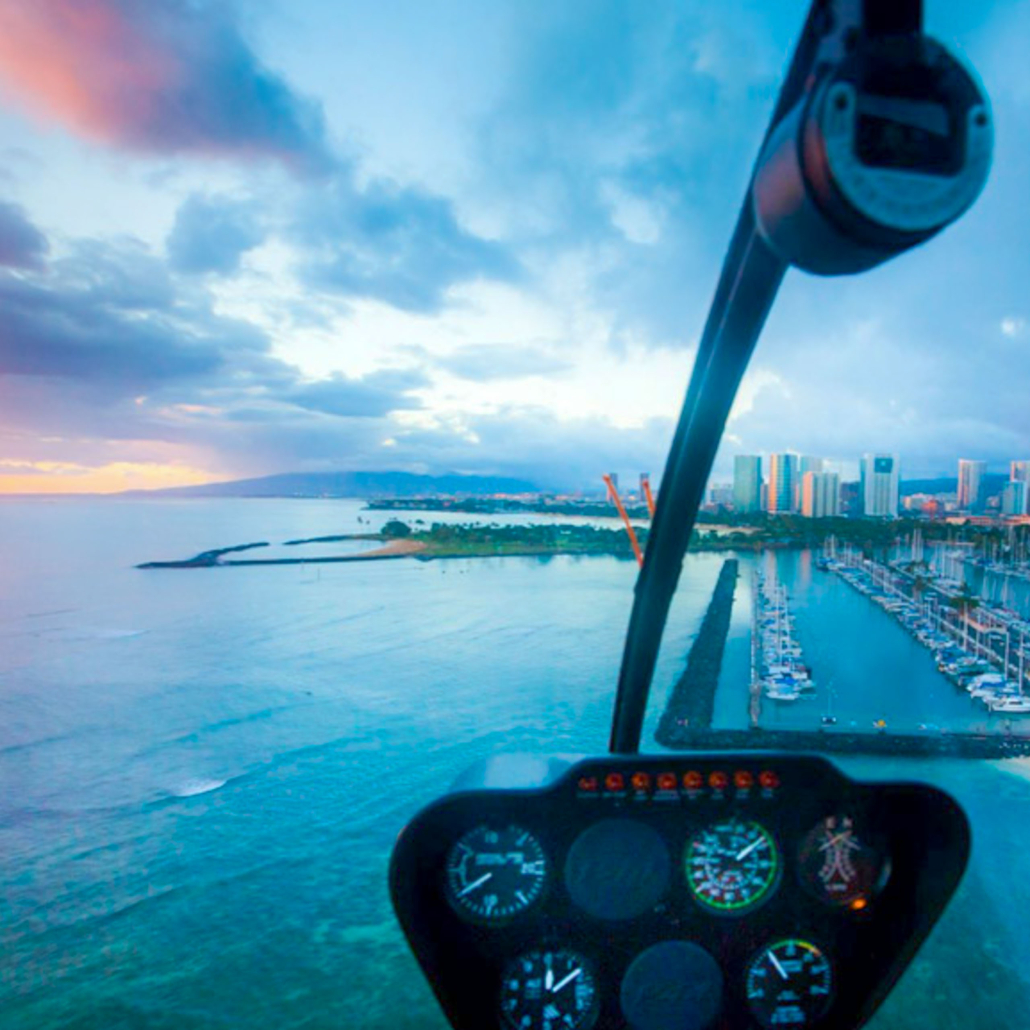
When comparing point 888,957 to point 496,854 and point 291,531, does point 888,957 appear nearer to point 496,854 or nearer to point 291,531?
point 496,854

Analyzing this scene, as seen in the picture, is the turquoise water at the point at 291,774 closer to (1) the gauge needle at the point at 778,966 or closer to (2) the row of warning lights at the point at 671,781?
(1) the gauge needle at the point at 778,966

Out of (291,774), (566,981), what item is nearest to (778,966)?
(566,981)

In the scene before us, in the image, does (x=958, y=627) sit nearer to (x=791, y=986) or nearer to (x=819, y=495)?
(x=819, y=495)

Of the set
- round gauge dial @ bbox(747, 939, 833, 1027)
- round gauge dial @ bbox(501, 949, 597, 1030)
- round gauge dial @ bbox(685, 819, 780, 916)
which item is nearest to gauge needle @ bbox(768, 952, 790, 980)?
round gauge dial @ bbox(747, 939, 833, 1027)

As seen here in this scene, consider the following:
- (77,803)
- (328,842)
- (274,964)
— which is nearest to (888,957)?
(274,964)

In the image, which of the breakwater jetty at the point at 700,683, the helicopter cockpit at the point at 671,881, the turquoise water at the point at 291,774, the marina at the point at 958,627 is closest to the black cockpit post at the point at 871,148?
the helicopter cockpit at the point at 671,881

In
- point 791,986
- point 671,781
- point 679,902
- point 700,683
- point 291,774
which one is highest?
point 671,781
